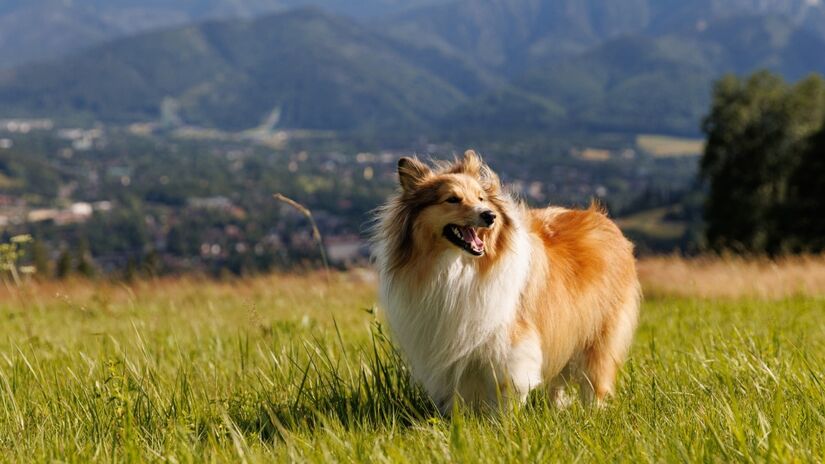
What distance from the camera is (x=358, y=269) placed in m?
12.6

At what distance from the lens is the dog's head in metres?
3.75

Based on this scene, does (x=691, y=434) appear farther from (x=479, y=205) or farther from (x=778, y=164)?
(x=778, y=164)

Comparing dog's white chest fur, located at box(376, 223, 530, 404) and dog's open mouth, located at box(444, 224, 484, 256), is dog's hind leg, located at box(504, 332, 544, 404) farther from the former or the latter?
dog's open mouth, located at box(444, 224, 484, 256)

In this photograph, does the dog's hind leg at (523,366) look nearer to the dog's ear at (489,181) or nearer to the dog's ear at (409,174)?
the dog's ear at (489,181)

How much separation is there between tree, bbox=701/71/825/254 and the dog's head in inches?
1579

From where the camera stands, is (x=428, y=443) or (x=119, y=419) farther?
(x=119, y=419)

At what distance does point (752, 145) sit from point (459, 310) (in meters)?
42.2

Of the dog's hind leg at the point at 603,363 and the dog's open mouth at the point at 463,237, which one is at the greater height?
the dog's open mouth at the point at 463,237

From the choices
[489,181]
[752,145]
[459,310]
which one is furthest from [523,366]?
[752,145]

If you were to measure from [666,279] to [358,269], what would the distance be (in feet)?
15.7

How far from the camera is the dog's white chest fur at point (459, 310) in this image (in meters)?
3.85

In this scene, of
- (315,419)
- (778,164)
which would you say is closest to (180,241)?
(778,164)

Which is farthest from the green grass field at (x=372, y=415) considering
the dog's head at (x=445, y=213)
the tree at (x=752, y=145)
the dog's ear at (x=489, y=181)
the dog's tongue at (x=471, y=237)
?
the tree at (x=752, y=145)

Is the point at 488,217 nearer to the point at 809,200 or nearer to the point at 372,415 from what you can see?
the point at 372,415
